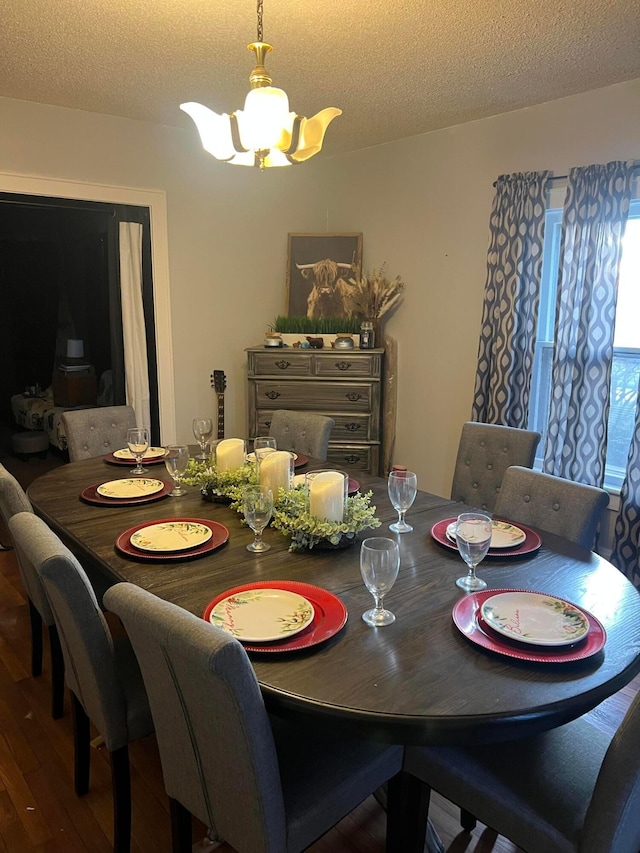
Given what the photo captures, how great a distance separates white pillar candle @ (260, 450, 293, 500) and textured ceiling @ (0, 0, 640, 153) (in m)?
1.62

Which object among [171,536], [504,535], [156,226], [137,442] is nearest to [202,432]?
[137,442]

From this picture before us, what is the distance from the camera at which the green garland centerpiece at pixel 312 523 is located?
1.72 metres

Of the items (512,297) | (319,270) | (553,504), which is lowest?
(553,504)

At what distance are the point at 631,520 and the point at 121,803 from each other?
8.58 ft

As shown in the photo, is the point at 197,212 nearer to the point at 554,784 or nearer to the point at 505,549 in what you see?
the point at 505,549

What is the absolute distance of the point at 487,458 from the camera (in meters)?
2.63

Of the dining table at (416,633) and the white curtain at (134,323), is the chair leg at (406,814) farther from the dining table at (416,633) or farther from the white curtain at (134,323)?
the white curtain at (134,323)

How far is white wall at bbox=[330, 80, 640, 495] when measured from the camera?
3342 millimetres

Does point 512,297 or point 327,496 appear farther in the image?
point 512,297

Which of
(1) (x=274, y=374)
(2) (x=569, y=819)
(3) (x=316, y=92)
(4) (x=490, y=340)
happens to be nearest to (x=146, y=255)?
(1) (x=274, y=374)

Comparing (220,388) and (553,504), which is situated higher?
(220,388)

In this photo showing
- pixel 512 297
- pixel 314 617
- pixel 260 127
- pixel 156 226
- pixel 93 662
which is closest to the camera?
pixel 314 617

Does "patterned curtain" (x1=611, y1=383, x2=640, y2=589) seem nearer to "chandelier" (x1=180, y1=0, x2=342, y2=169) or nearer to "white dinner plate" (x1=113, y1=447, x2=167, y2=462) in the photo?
"chandelier" (x1=180, y1=0, x2=342, y2=169)

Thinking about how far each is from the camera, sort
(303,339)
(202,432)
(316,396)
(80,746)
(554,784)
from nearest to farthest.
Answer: (554,784) → (80,746) → (202,432) → (316,396) → (303,339)
